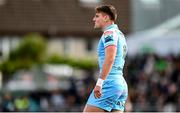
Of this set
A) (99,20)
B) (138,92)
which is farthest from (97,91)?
(138,92)

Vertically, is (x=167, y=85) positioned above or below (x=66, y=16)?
below

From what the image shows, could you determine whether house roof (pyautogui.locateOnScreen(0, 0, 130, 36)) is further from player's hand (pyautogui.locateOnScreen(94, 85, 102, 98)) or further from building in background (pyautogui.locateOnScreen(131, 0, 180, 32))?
player's hand (pyautogui.locateOnScreen(94, 85, 102, 98))

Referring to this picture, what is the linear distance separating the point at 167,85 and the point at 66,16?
30.6 meters

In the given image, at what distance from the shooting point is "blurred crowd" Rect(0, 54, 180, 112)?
19.7 metres

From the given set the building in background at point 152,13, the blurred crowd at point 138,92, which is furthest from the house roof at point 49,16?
the blurred crowd at point 138,92

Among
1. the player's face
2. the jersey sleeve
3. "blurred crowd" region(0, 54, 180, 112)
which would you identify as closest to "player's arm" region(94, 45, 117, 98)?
the jersey sleeve

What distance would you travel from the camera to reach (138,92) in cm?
2225

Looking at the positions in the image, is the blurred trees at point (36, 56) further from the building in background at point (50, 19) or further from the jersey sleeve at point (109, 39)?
the jersey sleeve at point (109, 39)

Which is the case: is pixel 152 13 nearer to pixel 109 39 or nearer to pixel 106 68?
pixel 109 39

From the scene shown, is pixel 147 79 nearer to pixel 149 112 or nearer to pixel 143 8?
pixel 143 8

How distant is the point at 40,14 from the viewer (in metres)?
51.0

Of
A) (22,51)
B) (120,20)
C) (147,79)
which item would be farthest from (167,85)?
(120,20)

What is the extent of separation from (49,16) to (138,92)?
29442 mm

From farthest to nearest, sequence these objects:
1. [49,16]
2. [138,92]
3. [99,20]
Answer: [49,16], [138,92], [99,20]
